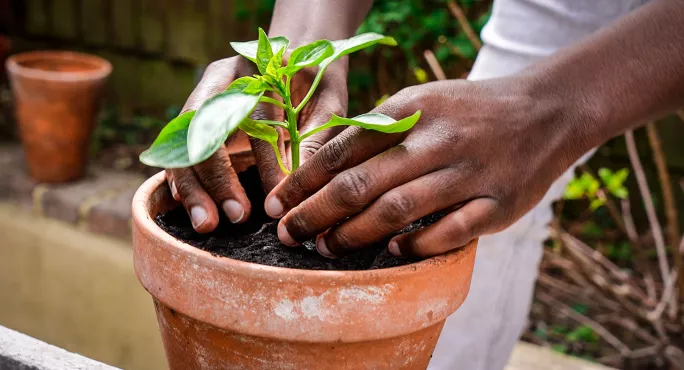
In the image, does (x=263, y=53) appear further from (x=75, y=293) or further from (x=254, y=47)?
(x=75, y=293)

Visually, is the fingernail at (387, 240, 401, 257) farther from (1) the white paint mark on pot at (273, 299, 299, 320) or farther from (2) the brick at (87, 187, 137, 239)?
(2) the brick at (87, 187, 137, 239)

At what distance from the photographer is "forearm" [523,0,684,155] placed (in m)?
0.97

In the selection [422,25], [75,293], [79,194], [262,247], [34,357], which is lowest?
[75,293]

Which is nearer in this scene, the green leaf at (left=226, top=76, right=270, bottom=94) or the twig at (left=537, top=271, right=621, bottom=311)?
the green leaf at (left=226, top=76, right=270, bottom=94)

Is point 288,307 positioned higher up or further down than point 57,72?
higher up

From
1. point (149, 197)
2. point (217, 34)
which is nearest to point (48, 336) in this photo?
point (217, 34)

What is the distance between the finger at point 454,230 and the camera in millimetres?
879

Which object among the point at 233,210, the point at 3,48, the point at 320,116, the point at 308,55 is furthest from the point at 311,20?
the point at 3,48

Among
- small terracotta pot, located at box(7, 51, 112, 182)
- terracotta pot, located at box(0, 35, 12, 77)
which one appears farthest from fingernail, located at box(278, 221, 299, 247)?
terracotta pot, located at box(0, 35, 12, 77)

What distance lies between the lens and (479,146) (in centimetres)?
90

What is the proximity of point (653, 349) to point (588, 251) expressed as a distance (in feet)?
1.65

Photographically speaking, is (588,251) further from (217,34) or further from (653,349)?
(217,34)

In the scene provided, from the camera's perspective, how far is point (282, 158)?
105 cm

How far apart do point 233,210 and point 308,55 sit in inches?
8.2
